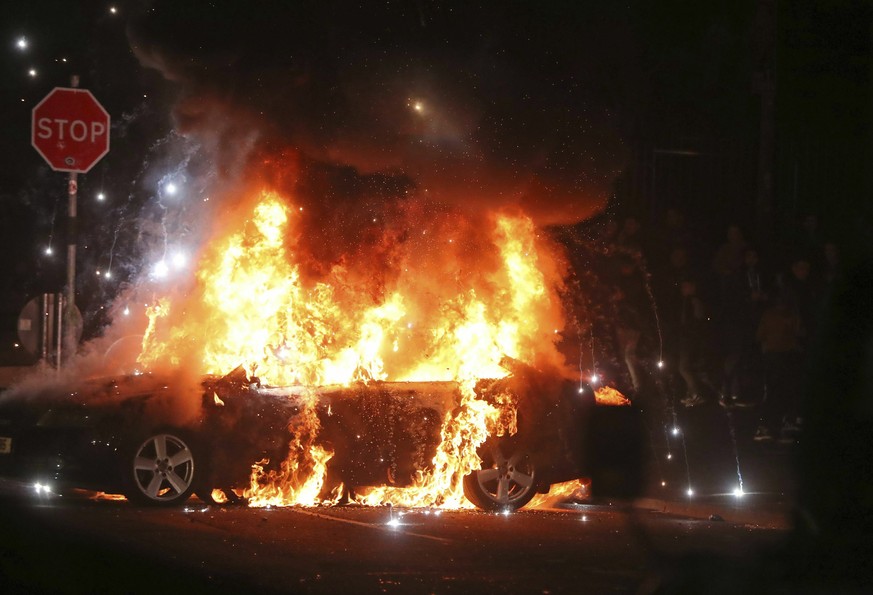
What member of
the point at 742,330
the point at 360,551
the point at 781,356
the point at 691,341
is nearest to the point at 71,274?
the point at 360,551

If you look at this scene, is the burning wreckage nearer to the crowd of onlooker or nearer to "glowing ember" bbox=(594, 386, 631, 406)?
"glowing ember" bbox=(594, 386, 631, 406)

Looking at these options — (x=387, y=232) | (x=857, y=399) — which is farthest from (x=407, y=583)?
(x=387, y=232)

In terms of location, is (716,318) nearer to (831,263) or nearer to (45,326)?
(831,263)

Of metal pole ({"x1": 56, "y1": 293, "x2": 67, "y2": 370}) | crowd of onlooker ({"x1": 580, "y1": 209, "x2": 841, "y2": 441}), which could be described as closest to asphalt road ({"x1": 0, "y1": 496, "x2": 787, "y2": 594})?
metal pole ({"x1": 56, "y1": 293, "x2": 67, "y2": 370})

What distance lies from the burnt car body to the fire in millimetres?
135

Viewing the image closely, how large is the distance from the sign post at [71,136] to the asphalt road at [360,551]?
15.7ft

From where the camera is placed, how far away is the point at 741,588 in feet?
24.5

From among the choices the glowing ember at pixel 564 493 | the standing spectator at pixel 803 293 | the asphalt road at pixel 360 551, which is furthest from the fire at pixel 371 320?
the standing spectator at pixel 803 293

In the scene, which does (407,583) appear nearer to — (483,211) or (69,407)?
(69,407)

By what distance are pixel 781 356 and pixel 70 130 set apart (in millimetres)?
9213

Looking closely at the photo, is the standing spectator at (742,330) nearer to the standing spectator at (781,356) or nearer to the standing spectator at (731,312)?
the standing spectator at (731,312)

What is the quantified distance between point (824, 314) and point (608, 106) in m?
10.3

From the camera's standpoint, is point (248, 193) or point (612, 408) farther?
point (248, 193)

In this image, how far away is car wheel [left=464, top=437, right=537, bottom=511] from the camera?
10680 millimetres
